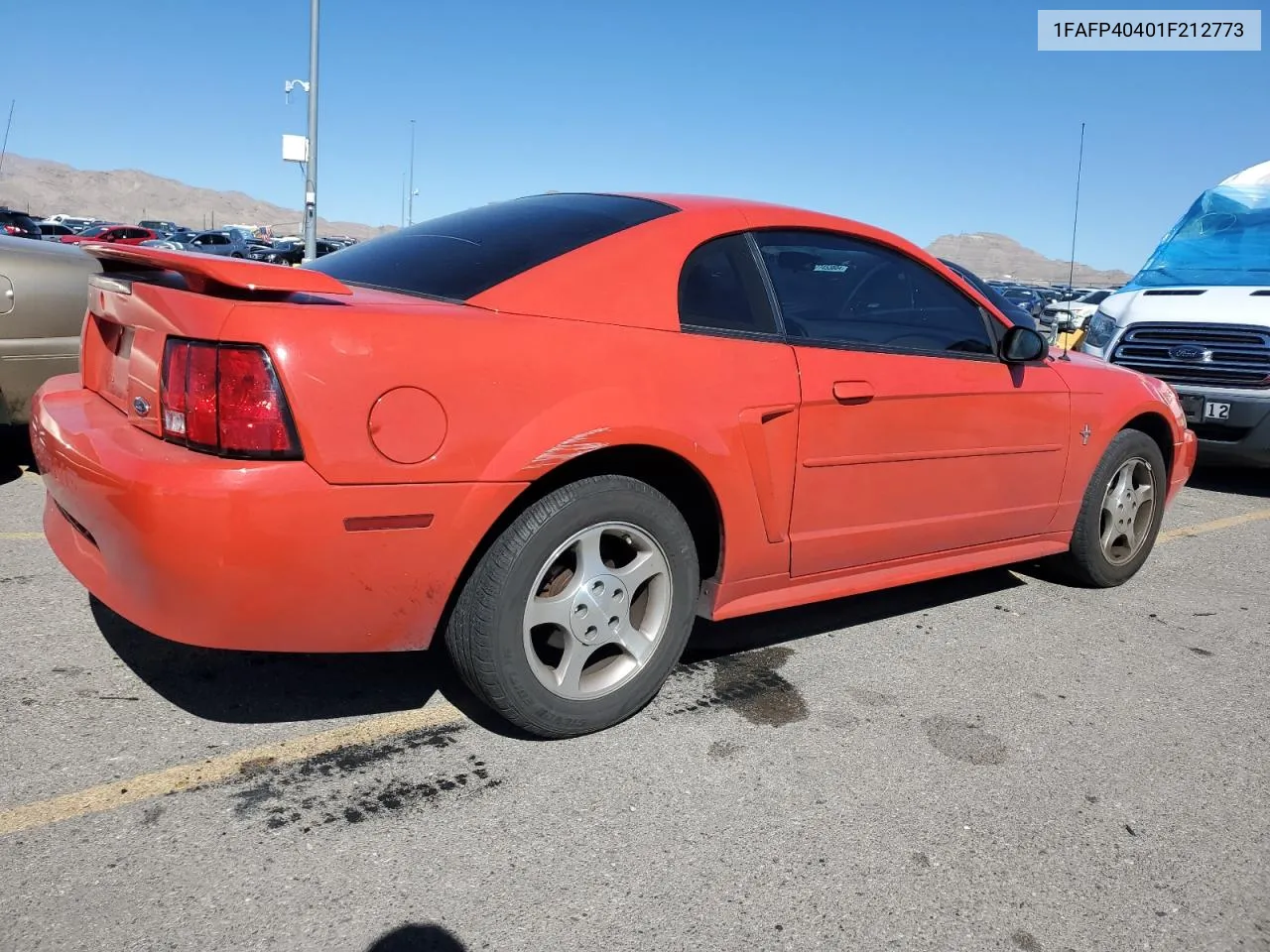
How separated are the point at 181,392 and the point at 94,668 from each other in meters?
1.16

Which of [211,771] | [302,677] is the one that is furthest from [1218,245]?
[211,771]

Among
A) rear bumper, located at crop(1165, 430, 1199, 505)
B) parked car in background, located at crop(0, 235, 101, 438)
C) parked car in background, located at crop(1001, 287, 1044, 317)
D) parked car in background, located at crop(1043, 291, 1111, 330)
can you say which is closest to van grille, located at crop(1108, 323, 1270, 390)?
parked car in background, located at crop(1043, 291, 1111, 330)

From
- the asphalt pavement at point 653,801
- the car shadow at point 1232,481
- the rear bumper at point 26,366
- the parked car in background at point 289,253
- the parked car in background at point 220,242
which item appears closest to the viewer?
Result: the asphalt pavement at point 653,801

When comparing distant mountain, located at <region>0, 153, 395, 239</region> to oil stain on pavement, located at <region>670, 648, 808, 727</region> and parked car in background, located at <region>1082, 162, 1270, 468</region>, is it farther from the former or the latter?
oil stain on pavement, located at <region>670, 648, 808, 727</region>

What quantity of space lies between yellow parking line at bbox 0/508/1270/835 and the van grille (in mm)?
6161

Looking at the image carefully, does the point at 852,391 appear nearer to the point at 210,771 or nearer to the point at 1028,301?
the point at 210,771

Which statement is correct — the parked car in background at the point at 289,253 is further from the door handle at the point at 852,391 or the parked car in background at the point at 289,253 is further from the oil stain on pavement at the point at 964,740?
the oil stain on pavement at the point at 964,740

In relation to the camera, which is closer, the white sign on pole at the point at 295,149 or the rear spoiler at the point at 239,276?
the rear spoiler at the point at 239,276

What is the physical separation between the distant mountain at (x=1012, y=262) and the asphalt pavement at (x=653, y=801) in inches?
6223

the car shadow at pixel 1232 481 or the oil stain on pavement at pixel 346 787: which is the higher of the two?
the car shadow at pixel 1232 481

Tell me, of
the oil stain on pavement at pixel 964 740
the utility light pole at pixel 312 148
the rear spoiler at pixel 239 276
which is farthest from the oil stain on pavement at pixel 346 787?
the utility light pole at pixel 312 148

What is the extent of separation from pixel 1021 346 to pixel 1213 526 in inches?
124

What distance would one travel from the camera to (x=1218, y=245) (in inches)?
321

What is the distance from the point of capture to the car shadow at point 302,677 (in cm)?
283
